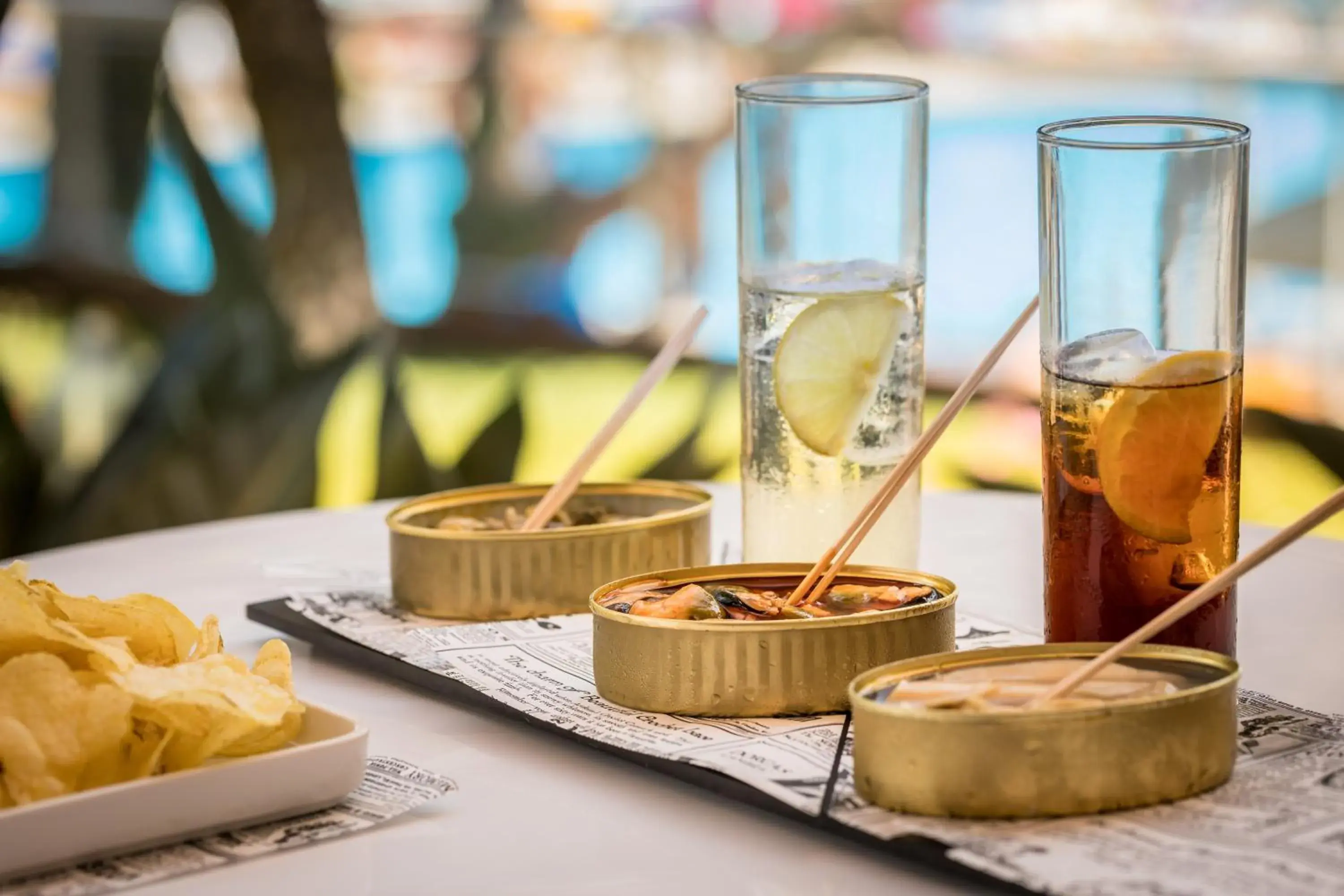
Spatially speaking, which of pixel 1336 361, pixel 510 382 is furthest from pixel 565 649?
pixel 510 382

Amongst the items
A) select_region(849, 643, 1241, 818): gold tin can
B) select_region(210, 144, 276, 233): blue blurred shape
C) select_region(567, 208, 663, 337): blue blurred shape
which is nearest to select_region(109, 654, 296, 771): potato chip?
select_region(849, 643, 1241, 818): gold tin can

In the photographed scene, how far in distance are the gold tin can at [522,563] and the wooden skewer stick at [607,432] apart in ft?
0.18

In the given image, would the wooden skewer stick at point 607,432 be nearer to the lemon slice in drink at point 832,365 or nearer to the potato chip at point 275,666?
the lemon slice in drink at point 832,365

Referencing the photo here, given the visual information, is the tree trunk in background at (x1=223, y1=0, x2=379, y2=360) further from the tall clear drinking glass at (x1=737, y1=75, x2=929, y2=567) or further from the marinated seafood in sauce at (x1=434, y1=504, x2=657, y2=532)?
the tall clear drinking glass at (x1=737, y1=75, x2=929, y2=567)

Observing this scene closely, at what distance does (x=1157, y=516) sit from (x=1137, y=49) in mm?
2858

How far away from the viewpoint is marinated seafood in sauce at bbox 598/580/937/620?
1.07 meters

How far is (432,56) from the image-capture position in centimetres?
463

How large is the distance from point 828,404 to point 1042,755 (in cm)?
49

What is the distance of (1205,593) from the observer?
0.88 meters

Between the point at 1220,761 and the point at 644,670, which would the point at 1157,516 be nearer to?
the point at 1220,761

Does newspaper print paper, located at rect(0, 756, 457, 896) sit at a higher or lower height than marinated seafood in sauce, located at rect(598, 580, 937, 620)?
lower

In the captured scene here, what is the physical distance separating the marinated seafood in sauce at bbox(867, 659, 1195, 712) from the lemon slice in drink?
39 cm

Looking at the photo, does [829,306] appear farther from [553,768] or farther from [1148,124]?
[553,768]

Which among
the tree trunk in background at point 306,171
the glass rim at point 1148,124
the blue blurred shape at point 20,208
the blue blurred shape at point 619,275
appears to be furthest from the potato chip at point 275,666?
the blue blurred shape at point 20,208
